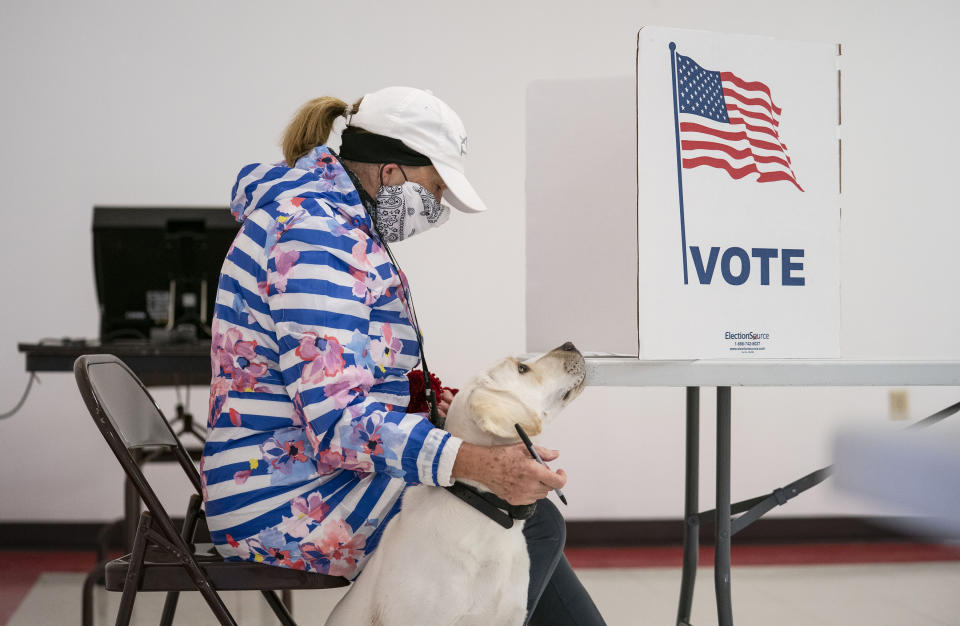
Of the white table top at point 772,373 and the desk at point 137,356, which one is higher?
the white table top at point 772,373

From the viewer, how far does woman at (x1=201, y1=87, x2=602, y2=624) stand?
3.81ft

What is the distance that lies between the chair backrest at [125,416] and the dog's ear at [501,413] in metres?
0.50

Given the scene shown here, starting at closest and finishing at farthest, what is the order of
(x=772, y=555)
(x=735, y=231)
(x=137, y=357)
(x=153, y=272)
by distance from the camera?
(x=735, y=231), (x=137, y=357), (x=153, y=272), (x=772, y=555)

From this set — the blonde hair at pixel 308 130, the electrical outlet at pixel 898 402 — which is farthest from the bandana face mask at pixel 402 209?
the electrical outlet at pixel 898 402

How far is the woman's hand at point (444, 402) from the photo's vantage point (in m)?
1.59

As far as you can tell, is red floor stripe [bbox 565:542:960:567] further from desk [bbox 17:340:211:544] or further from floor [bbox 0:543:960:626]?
desk [bbox 17:340:211:544]

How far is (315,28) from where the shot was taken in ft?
12.4

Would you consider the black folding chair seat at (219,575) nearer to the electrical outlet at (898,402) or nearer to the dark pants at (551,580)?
the dark pants at (551,580)

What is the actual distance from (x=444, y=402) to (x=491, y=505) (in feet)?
1.51

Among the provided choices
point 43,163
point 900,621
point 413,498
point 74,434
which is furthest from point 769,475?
point 43,163

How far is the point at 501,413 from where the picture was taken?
1.19 m

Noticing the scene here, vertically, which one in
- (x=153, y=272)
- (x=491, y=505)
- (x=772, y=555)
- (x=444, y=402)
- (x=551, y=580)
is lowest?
(x=772, y=555)

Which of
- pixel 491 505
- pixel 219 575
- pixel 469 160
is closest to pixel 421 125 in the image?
pixel 491 505

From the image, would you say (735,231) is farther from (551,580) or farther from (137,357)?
(137,357)
